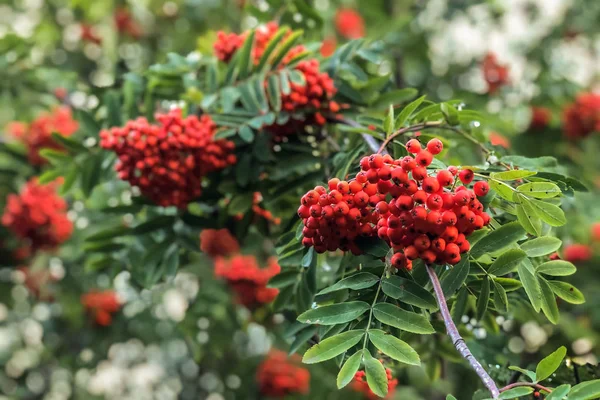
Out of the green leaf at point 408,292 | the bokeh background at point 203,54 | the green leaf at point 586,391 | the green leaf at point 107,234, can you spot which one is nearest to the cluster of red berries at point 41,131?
the bokeh background at point 203,54

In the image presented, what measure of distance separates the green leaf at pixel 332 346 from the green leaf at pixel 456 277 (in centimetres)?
24

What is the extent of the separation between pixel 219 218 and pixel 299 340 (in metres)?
0.86

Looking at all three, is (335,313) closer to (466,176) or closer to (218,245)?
(466,176)

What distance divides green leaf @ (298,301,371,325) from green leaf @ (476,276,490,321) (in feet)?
1.01

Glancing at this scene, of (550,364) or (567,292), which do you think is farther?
(567,292)

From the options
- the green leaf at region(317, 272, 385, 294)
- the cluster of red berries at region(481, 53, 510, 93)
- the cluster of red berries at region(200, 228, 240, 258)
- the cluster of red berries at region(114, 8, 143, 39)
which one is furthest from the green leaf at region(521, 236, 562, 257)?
the cluster of red berries at region(114, 8, 143, 39)

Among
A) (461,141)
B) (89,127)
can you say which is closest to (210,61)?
(89,127)

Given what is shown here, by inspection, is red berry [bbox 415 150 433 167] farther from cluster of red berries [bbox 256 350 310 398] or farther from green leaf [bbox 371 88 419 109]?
cluster of red berries [bbox 256 350 310 398]

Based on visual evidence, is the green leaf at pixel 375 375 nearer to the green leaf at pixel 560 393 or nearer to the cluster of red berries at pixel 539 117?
the green leaf at pixel 560 393

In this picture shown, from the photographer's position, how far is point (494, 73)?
5191mm

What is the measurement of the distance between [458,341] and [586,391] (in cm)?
27

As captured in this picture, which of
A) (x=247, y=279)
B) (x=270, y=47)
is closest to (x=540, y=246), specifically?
(x=270, y=47)

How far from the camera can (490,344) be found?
2.90 meters

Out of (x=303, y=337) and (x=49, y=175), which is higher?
(x=303, y=337)
